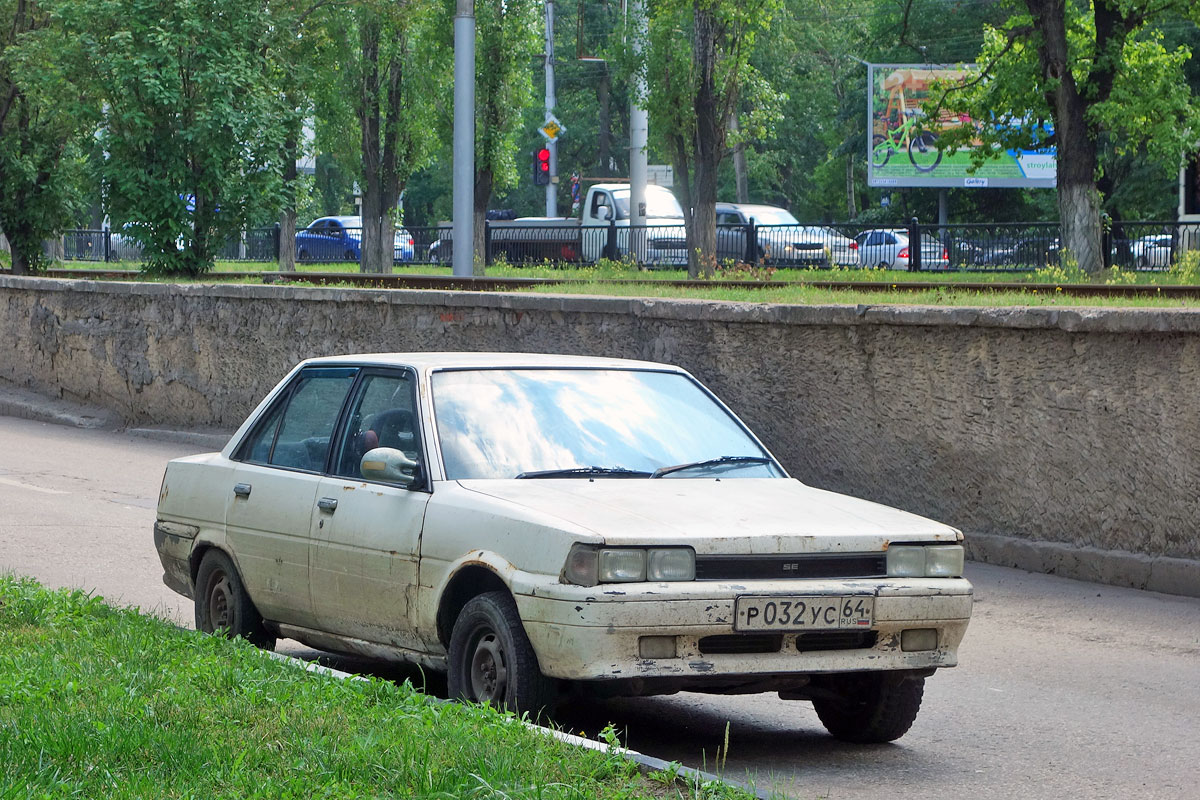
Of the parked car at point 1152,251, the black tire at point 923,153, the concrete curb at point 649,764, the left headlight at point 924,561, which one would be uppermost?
the black tire at point 923,153

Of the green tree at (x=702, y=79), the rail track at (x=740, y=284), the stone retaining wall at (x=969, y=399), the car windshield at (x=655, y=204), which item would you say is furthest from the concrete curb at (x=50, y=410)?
the car windshield at (x=655, y=204)

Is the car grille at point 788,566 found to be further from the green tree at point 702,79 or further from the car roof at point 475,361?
the green tree at point 702,79

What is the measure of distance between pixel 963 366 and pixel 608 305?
10.7ft

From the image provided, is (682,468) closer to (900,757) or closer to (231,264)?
(900,757)

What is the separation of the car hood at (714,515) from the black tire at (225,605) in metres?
1.51

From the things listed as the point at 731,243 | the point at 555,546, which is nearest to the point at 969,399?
the point at 555,546

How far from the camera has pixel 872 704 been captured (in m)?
5.88

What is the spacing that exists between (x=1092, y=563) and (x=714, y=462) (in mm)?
4395

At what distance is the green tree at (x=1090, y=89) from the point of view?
2412 centimetres

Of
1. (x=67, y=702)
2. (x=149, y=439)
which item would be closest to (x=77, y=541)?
(x=67, y=702)

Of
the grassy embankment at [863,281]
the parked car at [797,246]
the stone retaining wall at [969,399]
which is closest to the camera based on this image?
Answer: the stone retaining wall at [969,399]

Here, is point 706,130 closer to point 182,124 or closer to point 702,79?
point 702,79

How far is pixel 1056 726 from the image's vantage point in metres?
6.36

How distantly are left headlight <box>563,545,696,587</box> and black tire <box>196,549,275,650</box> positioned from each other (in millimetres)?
2185
